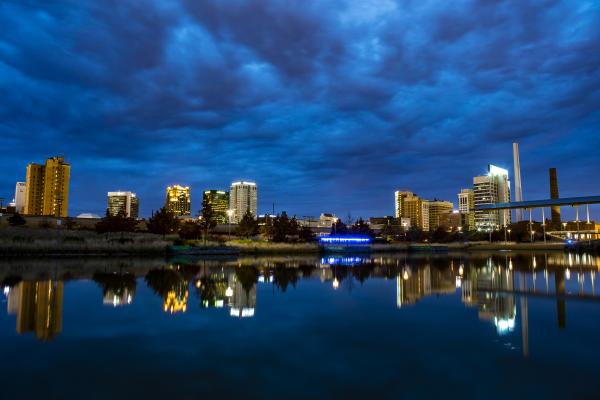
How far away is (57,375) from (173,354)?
2.59 metres

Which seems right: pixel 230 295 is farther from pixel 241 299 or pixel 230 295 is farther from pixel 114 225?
pixel 114 225

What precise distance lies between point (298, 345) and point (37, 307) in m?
11.9

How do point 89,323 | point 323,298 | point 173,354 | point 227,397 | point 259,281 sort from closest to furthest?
1. point 227,397
2. point 173,354
3. point 89,323
4. point 323,298
5. point 259,281

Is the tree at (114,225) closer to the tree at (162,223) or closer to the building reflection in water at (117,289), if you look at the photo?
the tree at (162,223)

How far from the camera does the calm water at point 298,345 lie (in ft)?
27.3

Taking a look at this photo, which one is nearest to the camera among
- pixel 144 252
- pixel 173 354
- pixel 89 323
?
pixel 173 354

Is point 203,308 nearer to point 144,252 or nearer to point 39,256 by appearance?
point 39,256

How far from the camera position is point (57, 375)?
897 cm

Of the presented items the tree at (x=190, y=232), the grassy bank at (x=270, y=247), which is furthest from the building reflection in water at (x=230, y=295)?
the tree at (x=190, y=232)

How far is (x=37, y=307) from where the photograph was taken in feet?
56.7

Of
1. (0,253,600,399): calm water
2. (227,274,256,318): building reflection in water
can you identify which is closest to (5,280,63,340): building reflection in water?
(0,253,600,399): calm water

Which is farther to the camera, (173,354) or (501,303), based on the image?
(501,303)

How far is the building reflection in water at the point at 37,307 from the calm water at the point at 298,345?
0.06 meters

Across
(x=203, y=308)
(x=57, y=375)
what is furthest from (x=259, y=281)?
(x=57, y=375)
